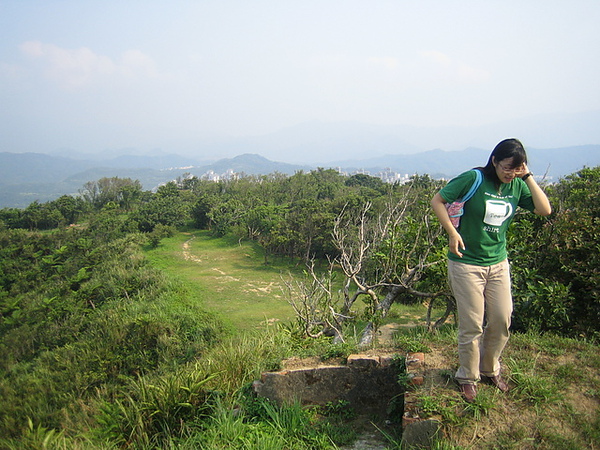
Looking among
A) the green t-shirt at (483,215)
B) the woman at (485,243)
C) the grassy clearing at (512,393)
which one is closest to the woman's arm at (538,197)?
the woman at (485,243)

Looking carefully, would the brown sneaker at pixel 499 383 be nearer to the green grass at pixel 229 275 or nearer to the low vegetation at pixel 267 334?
the low vegetation at pixel 267 334

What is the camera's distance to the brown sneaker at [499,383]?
3039 mm

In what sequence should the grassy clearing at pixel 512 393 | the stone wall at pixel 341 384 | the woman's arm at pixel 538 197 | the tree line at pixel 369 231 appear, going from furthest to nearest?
the tree line at pixel 369 231
the stone wall at pixel 341 384
the woman's arm at pixel 538 197
the grassy clearing at pixel 512 393

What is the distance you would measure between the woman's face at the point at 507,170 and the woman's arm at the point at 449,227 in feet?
1.48

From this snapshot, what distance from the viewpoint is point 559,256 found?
470cm

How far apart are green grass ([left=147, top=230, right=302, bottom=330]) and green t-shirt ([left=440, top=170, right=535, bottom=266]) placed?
8761 mm

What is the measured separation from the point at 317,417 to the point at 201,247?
30.3 m

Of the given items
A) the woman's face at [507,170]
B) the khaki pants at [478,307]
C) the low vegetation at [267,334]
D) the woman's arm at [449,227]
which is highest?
the woman's face at [507,170]

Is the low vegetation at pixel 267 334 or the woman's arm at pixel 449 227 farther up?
the woman's arm at pixel 449 227

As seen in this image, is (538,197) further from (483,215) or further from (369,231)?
(369,231)

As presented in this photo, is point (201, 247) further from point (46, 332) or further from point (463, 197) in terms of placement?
point (463, 197)

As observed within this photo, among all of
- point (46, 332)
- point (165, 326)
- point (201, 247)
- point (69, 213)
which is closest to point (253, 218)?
point (201, 247)

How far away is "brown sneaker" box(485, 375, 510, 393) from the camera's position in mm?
3039

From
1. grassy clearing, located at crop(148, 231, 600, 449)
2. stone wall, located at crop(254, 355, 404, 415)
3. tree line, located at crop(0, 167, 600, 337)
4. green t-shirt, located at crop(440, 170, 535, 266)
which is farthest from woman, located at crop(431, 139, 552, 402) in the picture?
tree line, located at crop(0, 167, 600, 337)
